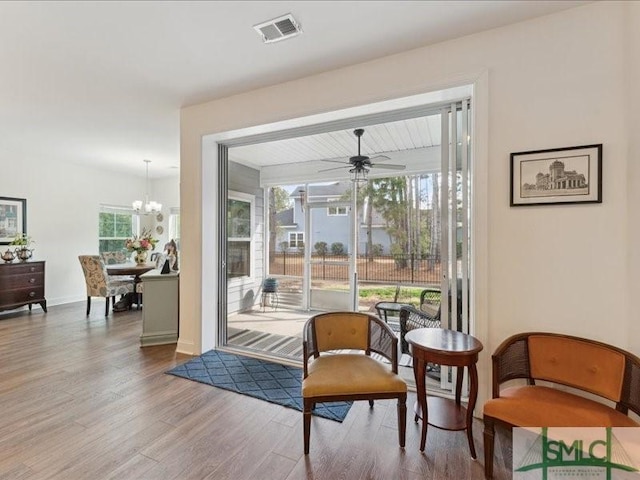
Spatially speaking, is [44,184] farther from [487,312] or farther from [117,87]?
[487,312]

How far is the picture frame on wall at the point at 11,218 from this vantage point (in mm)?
5012

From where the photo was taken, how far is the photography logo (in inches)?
52.9

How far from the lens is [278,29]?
6.97 feet

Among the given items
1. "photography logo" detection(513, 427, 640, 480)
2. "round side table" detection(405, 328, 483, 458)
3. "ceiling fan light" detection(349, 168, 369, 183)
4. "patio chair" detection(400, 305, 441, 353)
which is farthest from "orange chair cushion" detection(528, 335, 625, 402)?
"ceiling fan light" detection(349, 168, 369, 183)

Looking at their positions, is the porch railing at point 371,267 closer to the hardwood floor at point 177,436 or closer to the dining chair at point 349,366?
the dining chair at point 349,366

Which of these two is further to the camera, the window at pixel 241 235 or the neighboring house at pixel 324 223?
the neighboring house at pixel 324 223

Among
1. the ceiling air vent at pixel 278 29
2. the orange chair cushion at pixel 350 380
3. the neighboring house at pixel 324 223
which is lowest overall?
the orange chair cushion at pixel 350 380

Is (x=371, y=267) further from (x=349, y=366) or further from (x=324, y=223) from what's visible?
(x=349, y=366)

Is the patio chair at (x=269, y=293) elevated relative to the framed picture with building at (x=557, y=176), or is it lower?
lower

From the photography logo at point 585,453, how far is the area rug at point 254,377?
1.20m

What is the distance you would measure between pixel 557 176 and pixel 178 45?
2880 mm

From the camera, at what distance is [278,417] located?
224 centimetres

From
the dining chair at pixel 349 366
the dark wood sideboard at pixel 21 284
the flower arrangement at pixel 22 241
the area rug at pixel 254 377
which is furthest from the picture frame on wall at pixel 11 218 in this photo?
the dining chair at pixel 349 366

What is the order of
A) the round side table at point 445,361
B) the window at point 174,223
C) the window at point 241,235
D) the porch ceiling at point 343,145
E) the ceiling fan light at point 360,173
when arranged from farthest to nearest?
the window at point 174,223 → the window at point 241,235 → the ceiling fan light at point 360,173 → the porch ceiling at point 343,145 → the round side table at point 445,361
